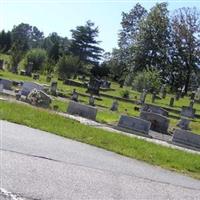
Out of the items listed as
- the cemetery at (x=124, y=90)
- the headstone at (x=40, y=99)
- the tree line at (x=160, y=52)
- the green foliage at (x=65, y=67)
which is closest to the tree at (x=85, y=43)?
the cemetery at (x=124, y=90)

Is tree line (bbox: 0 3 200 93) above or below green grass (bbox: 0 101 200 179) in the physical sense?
above

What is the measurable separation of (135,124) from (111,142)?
17.1 feet

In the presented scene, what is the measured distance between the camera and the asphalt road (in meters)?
7.00

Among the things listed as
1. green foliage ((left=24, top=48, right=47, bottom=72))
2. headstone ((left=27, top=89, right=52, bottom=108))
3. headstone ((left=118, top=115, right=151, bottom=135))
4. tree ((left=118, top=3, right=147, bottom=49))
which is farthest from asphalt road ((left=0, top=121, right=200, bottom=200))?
tree ((left=118, top=3, right=147, bottom=49))

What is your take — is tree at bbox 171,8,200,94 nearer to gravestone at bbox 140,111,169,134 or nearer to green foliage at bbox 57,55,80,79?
green foliage at bbox 57,55,80,79

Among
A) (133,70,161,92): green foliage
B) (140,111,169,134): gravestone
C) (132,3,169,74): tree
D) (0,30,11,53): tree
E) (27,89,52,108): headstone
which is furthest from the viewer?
(0,30,11,53): tree

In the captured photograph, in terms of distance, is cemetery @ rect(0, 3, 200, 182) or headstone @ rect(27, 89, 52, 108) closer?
cemetery @ rect(0, 3, 200, 182)

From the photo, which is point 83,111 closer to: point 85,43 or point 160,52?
point 160,52

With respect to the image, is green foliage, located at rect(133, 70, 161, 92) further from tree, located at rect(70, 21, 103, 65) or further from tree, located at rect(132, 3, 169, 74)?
tree, located at rect(70, 21, 103, 65)

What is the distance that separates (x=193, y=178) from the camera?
10469 millimetres

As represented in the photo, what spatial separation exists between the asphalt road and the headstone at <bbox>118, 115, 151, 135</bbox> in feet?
22.1

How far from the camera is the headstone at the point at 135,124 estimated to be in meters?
18.3

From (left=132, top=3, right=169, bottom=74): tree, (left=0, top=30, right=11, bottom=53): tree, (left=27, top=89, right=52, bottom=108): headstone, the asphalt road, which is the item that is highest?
(left=132, top=3, right=169, bottom=74): tree

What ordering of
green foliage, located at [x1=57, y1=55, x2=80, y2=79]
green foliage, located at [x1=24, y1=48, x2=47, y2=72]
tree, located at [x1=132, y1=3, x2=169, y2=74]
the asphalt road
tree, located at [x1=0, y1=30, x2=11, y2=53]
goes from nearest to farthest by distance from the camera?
the asphalt road, green foliage, located at [x1=57, y1=55, x2=80, y2=79], green foliage, located at [x1=24, y1=48, x2=47, y2=72], tree, located at [x1=132, y1=3, x2=169, y2=74], tree, located at [x1=0, y1=30, x2=11, y2=53]
